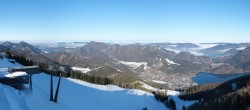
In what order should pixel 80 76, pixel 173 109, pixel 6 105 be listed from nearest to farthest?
1. pixel 6 105
2. pixel 173 109
3. pixel 80 76

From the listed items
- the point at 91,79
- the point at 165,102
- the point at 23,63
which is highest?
the point at 23,63

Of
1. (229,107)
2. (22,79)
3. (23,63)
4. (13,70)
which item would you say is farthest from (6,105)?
(229,107)

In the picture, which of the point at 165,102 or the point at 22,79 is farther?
the point at 165,102

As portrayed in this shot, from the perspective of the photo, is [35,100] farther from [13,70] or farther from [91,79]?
[91,79]

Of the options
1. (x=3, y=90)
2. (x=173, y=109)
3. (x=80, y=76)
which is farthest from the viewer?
(x=80, y=76)

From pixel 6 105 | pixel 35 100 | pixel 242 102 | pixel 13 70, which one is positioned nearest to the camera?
pixel 6 105

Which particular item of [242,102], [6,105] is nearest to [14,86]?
[6,105]

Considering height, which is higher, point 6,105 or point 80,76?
point 6,105

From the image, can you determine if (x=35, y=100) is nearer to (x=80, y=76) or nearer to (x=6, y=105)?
(x=6, y=105)

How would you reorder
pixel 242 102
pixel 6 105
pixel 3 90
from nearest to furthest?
pixel 6 105 < pixel 3 90 < pixel 242 102
